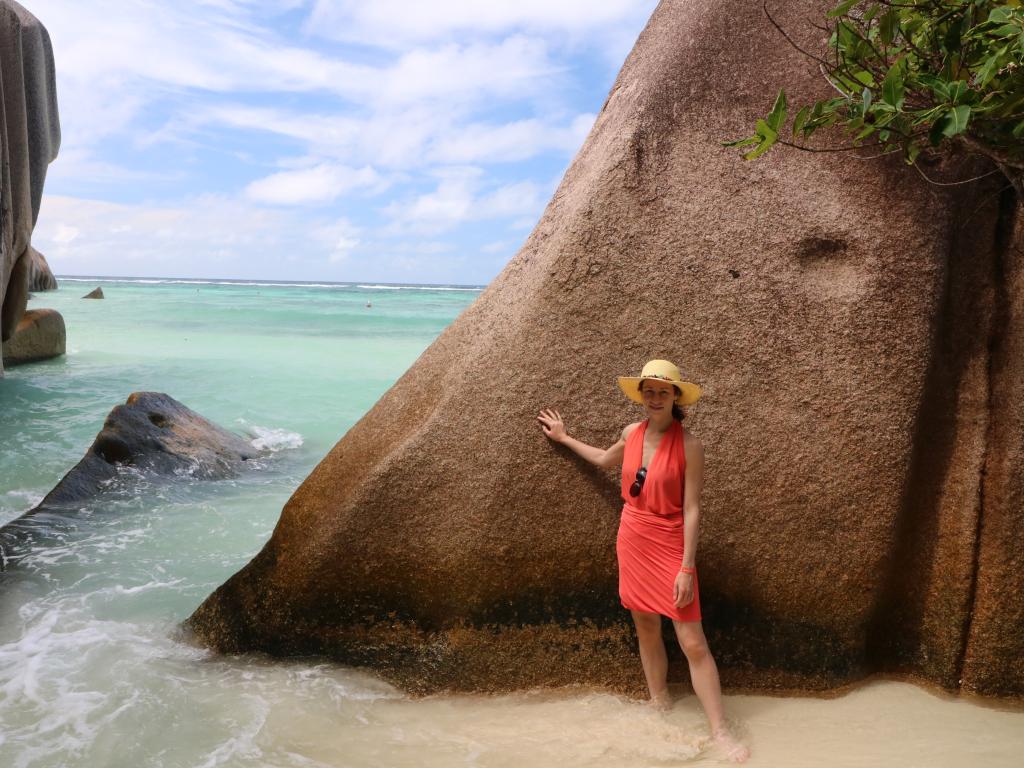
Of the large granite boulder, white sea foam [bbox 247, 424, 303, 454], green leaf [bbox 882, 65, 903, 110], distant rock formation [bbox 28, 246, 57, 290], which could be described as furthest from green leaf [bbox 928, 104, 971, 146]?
distant rock formation [bbox 28, 246, 57, 290]

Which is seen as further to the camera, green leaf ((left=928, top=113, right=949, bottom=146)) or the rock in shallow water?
the rock in shallow water

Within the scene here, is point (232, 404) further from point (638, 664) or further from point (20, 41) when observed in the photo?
point (638, 664)

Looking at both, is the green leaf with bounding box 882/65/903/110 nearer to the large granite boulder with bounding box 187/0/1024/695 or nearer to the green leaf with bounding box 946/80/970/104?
the green leaf with bounding box 946/80/970/104

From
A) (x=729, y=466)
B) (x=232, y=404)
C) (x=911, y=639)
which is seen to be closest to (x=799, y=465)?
Answer: (x=729, y=466)

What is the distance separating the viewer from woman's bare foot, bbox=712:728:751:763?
9.67ft

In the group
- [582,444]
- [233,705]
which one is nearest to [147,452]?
[233,705]

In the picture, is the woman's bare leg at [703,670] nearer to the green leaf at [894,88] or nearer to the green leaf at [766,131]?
the green leaf at [766,131]

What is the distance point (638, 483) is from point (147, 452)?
508 centimetres

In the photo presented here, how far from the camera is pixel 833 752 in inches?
118

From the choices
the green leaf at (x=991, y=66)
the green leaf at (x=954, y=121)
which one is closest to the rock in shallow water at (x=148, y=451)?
the green leaf at (x=954, y=121)

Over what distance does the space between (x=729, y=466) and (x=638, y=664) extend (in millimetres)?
853

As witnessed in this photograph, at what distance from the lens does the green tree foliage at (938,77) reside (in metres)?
2.49

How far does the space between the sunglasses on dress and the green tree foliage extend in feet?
3.72

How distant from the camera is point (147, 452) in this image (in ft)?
22.9
